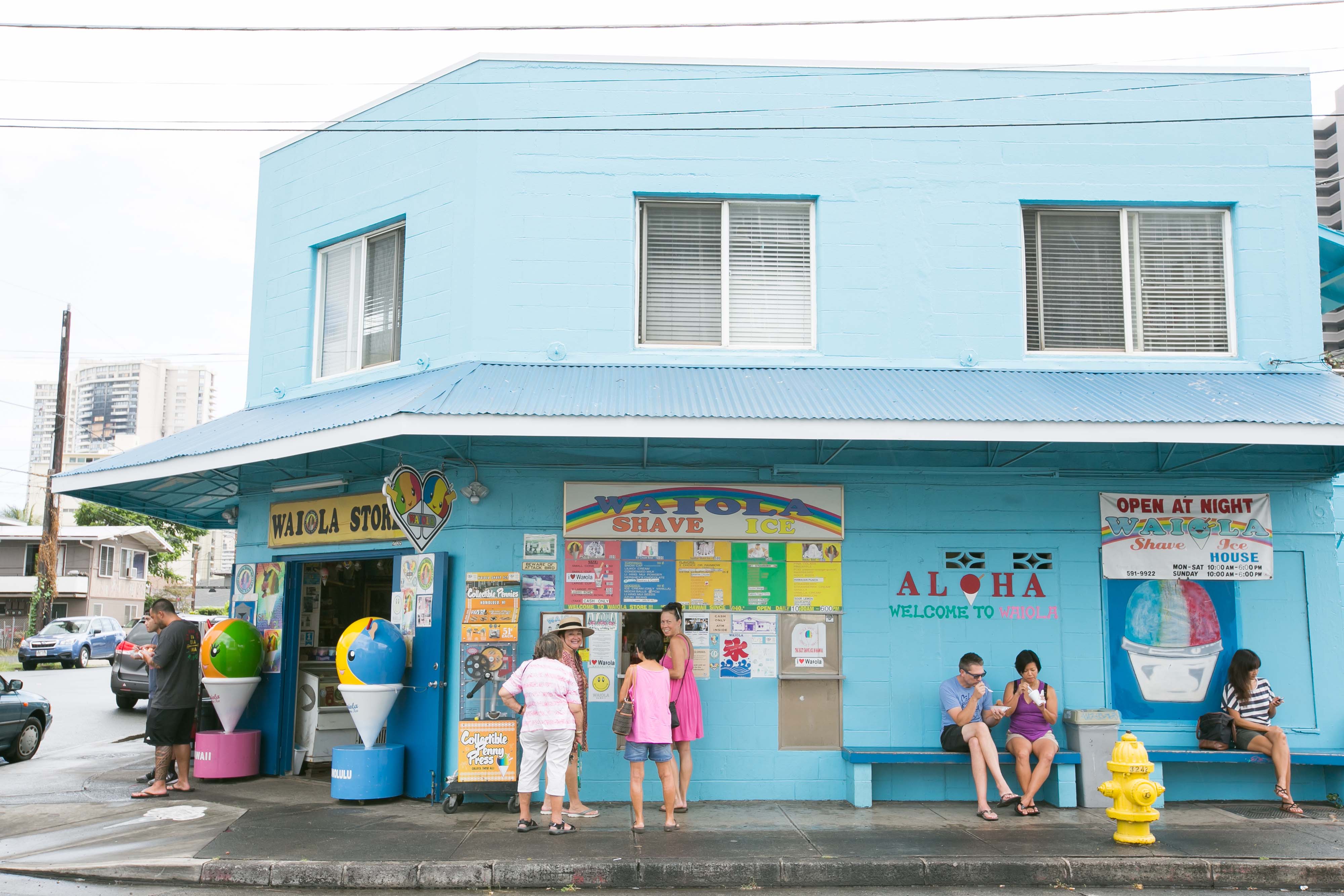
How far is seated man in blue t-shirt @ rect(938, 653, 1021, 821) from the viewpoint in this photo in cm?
878

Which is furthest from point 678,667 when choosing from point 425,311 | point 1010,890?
point 425,311

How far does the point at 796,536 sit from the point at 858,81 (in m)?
4.52

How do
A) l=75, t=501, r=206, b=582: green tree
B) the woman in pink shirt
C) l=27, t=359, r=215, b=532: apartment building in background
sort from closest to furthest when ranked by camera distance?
the woman in pink shirt < l=75, t=501, r=206, b=582: green tree < l=27, t=359, r=215, b=532: apartment building in background

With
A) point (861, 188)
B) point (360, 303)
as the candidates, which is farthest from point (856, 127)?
point (360, 303)

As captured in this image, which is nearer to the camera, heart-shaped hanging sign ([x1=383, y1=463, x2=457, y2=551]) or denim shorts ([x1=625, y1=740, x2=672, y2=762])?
denim shorts ([x1=625, y1=740, x2=672, y2=762])

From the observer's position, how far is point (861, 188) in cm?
1023

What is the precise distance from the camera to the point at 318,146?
11398mm

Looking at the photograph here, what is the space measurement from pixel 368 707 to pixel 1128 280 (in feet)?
27.1

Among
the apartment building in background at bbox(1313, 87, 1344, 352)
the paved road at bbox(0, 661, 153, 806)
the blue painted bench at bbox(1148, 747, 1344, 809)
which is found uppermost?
the apartment building in background at bbox(1313, 87, 1344, 352)

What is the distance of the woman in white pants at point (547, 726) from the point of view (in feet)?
26.4

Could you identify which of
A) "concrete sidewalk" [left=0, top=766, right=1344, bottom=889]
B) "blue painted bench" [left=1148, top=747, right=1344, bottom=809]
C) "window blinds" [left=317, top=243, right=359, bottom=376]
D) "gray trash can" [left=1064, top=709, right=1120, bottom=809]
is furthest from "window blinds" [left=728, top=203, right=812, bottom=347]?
"blue painted bench" [left=1148, top=747, right=1344, bottom=809]

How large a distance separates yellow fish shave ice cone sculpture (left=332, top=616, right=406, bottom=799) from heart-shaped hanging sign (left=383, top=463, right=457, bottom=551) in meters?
0.86

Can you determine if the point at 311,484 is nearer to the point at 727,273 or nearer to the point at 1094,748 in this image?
the point at 727,273

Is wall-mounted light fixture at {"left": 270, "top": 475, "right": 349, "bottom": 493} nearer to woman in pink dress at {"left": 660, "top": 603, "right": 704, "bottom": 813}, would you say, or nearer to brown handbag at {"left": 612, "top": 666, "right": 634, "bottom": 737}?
woman in pink dress at {"left": 660, "top": 603, "right": 704, "bottom": 813}
